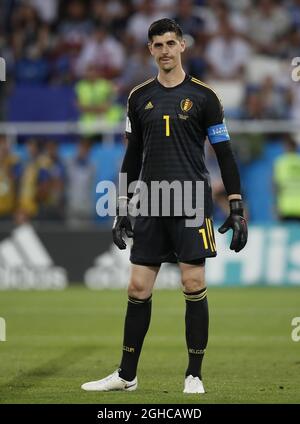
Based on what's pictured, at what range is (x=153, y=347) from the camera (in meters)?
10.6

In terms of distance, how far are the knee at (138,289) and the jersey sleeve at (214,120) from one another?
1132mm

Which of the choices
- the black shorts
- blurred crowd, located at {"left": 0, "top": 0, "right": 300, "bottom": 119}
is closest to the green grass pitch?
the black shorts

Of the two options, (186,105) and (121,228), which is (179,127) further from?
(121,228)

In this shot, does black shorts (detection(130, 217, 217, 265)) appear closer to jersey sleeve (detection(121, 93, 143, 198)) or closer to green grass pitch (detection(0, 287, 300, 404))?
jersey sleeve (detection(121, 93, 143, 198))

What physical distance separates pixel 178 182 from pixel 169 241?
1.46ft

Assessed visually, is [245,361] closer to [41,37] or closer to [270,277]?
[270,277]

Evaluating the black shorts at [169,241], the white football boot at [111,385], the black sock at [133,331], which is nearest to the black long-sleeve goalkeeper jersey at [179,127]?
the black shorts at [169,241]

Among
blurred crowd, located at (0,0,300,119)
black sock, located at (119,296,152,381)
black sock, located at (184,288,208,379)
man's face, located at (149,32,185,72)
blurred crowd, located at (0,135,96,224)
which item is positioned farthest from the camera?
blurred crowd, located at (0,0,300,119)

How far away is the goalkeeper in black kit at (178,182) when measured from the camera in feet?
24.5

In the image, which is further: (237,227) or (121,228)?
(121,228)

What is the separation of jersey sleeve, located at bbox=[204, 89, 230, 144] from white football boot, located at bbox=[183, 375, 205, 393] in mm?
1677

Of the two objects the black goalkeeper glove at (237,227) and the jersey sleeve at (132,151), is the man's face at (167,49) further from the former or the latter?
the black goalkeeper glove at (237,227)

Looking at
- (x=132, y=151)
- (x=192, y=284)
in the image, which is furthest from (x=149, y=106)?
(x=192, y=284)

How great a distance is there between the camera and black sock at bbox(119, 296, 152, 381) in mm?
7625
